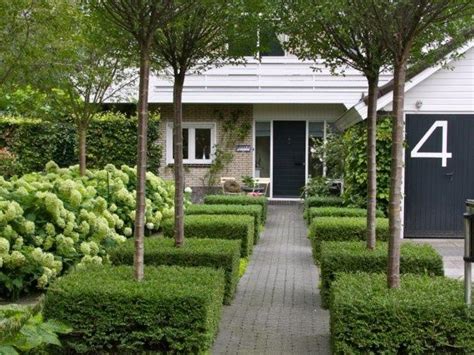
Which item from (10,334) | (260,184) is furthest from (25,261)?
(260,184)

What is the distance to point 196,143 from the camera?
2381cm

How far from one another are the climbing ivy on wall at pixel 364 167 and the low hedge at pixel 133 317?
894 cm

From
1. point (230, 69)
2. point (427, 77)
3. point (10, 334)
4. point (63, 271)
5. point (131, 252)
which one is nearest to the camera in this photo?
point (10, 334)

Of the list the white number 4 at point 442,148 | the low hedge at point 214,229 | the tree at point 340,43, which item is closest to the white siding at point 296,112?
the white number 4 at point 442,148

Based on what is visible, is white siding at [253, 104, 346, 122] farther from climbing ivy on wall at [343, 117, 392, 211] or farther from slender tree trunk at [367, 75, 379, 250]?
slender tree trunk at [367, 75, 379, 250]

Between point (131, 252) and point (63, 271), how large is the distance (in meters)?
1.55

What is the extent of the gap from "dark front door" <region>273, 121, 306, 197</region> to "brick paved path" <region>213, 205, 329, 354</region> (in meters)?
10.1

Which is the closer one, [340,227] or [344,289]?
[344,289]

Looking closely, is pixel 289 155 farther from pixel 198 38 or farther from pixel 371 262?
pixel 371 262

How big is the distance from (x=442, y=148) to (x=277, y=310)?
7.96 metres

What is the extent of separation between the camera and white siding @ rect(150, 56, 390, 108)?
73.0 ft

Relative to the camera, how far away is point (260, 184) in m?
23.0

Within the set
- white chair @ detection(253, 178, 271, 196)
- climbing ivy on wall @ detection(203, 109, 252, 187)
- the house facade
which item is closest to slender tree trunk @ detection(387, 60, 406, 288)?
the house facade

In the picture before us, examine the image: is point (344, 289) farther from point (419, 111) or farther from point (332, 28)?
point (419, 111)
